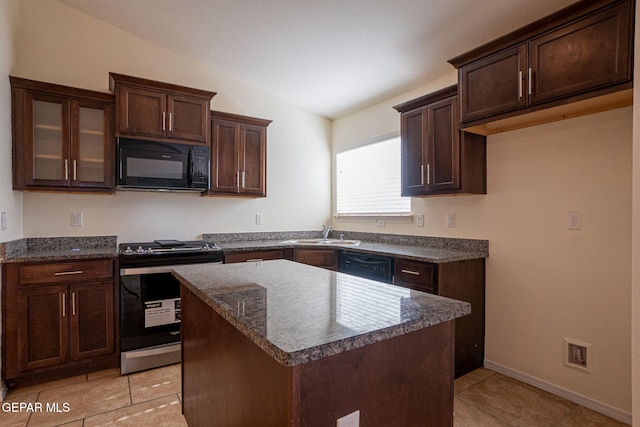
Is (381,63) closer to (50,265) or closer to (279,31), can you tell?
(279,31)

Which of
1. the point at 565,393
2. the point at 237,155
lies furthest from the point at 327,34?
the point at 565,393

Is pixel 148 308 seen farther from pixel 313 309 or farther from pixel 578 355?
pixel 578 355

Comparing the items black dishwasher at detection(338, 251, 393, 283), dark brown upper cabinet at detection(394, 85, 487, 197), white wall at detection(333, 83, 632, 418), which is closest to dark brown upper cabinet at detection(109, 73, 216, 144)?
black dishwasher at detection(338, 251, 393, 283)

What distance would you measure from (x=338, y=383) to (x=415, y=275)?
1.88m

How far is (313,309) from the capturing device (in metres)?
1.01

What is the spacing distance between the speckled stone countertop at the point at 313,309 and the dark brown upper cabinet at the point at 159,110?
1865 millimetres

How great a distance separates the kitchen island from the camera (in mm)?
776

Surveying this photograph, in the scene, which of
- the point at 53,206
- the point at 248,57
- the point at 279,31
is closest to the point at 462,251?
the point at 279,31

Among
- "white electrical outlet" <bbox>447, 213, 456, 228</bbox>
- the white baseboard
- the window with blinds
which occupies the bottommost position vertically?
the white baseboard

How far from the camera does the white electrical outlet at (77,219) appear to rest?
2982mm

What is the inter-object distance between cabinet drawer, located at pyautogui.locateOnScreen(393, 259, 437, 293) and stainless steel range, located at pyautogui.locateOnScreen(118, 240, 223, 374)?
5.97ft

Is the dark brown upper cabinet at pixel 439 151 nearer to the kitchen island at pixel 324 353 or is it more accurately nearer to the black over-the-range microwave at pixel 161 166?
the kitchen island at pixel 324 353

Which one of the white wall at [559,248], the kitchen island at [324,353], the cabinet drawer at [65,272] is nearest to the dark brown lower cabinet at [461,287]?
the white wall at [559,248]

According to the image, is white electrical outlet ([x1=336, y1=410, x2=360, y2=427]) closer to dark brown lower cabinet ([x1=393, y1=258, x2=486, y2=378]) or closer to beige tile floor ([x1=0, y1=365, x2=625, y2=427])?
beige tile floor ([x1=0, y1=365, x2=625, y2=427])
